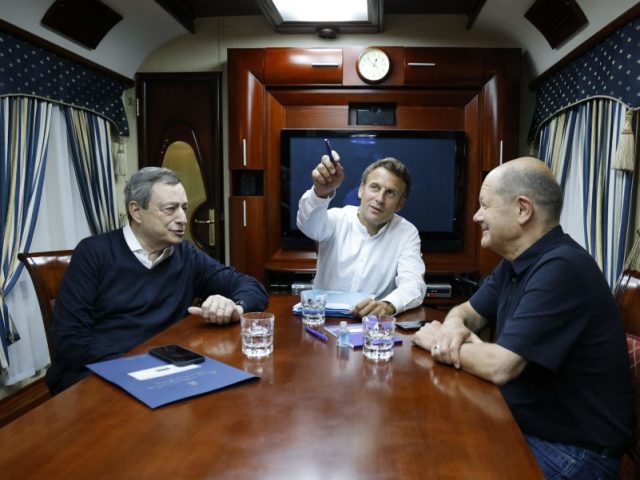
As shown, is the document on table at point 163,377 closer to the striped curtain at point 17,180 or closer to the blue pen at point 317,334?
the blue pen at point 317,334

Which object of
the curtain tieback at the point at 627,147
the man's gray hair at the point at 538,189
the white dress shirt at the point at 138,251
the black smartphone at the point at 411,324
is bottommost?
the black smartphone at the point at 411,324

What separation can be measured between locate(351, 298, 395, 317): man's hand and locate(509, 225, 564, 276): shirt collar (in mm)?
453

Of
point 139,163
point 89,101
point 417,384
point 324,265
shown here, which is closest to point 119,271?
point 324,265

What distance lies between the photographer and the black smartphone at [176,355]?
1129 millimetres

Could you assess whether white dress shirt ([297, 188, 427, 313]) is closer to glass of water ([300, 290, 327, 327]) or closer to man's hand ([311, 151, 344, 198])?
man's hand ([311, 151, 344, 198])

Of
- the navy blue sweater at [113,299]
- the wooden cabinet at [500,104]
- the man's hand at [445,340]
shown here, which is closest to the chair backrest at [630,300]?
the man's hand at [445,340]

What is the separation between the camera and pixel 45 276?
5.78 ft

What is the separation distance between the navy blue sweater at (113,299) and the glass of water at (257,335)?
0.42 m

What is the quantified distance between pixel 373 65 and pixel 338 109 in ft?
1.30

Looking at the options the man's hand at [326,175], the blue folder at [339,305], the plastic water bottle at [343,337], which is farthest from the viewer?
the man's hand at [326,175]

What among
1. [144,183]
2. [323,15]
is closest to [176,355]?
[144,183]

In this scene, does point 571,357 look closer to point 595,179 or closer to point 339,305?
point 339,305

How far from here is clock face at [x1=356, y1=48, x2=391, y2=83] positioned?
3.46m

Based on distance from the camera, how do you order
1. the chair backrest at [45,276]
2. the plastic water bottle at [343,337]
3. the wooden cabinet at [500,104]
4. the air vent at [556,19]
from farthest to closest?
the wooden cabinet at [500,104], the air vent at [556,19], the chair backrest at [45,276], the plastic water bottle at [343,337]
